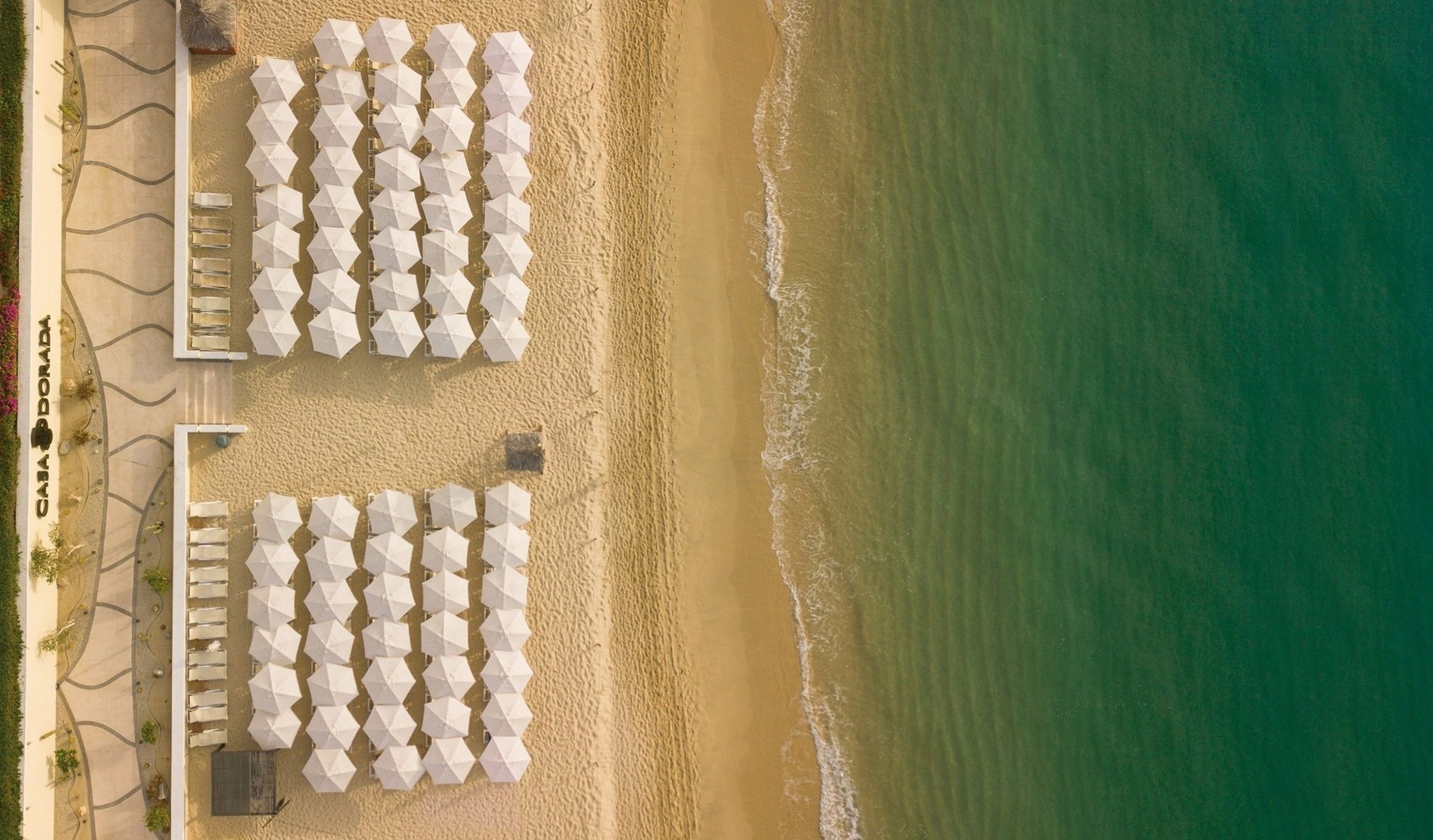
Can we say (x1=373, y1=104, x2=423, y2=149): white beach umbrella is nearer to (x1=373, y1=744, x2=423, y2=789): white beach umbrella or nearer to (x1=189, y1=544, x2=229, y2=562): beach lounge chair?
(x1=189, y1=544, x2=229, y2=562): beach lounge chair

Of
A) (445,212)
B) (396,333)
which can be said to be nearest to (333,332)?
(396,333)

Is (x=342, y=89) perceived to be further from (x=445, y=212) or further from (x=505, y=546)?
(x=505, y=546)

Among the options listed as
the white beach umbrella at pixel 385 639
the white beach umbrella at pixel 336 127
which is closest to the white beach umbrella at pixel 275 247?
the white beach umbrella at pixel 336 127

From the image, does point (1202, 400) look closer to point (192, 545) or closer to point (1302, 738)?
point (1302, 738)

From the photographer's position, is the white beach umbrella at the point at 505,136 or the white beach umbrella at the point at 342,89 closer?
the white beach umbrella at the point at 342,89

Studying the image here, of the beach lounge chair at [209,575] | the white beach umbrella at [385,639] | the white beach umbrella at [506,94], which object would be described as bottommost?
the white beach umbrella at [385,639]

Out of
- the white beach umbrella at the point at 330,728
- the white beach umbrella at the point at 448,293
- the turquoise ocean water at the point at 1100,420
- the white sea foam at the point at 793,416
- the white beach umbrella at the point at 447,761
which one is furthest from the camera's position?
the turquoise ocean water at the point at 1100,420

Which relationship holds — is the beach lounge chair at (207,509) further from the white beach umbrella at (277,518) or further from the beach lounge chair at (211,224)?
the beach lounge chair at (211,224)

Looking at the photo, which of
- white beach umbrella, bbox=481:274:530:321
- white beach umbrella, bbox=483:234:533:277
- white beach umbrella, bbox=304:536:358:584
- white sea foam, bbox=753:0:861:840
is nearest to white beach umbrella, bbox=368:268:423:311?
white beach umbrella, bbox=481:274:530:321
